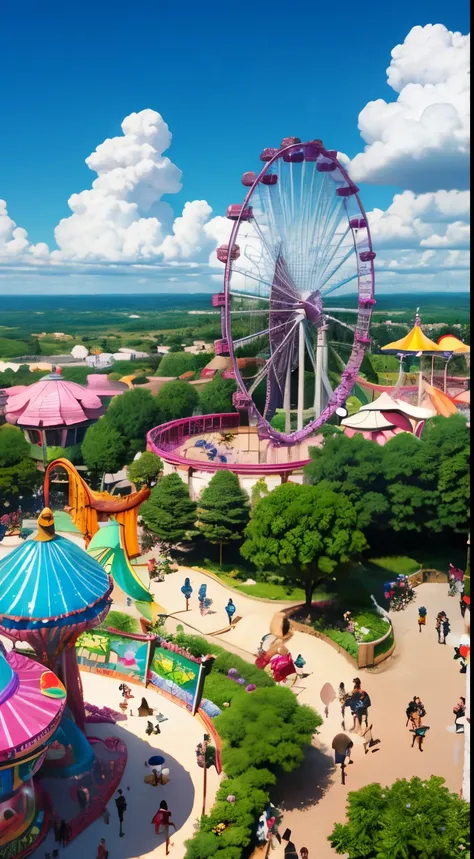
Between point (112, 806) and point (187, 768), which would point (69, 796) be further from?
point (187, 768)

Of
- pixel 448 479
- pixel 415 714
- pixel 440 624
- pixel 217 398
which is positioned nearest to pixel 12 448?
pixel 448 479

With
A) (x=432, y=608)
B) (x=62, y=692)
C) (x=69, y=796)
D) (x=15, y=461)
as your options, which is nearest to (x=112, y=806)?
(x=69, y=796)

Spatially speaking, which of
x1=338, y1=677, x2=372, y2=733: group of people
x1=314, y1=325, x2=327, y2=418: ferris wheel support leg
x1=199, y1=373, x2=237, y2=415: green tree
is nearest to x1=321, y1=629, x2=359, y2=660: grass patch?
x1=338, y1=677, x2=372, y2=733: group of people

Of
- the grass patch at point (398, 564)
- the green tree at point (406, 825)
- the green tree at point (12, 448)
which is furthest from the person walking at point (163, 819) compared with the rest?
the green tree at point (12, 448)

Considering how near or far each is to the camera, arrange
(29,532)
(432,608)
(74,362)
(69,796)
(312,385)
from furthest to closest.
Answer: (74,362) → (312,385) → (29,532) → (432,608) → (69,796)

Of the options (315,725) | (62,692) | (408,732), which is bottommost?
(408,732)

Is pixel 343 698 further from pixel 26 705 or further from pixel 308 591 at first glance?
pixel 26 705
